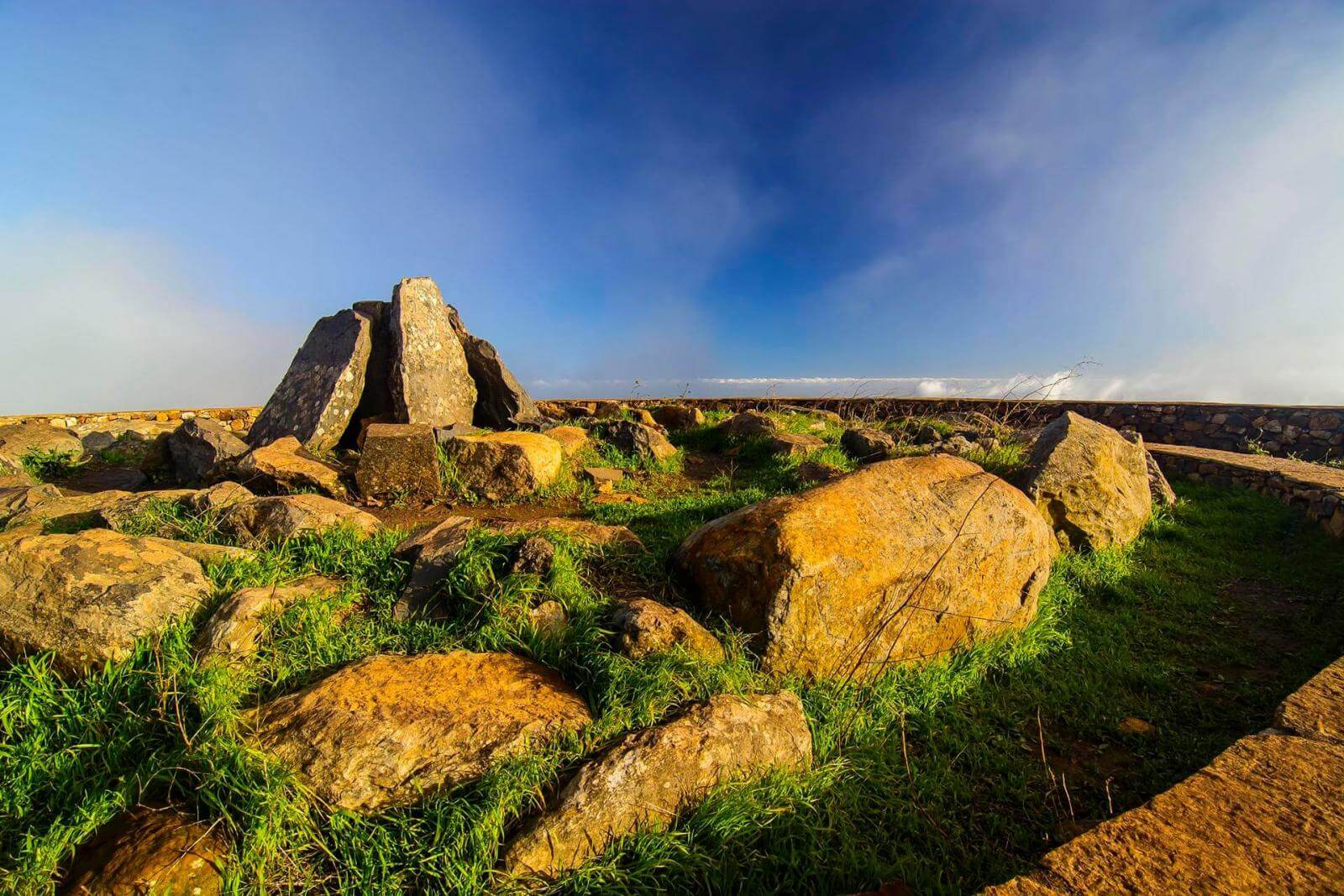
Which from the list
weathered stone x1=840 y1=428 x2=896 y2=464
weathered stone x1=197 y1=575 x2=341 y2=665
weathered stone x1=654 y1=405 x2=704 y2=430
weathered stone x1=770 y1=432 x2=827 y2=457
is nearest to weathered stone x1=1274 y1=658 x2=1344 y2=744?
weathered stone x1=197 y1=575 x2=341 y2=665

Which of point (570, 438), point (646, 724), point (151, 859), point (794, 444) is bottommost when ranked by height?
point (151, 859)

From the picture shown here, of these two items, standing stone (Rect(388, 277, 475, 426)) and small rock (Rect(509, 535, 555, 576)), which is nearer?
small rock (Rect(509, 535, 555, 576))

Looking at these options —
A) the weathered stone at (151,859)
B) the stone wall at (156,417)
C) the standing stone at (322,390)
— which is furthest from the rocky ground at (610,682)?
the stone wall at (156,417)

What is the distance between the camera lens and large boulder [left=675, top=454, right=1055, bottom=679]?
312 centimetres

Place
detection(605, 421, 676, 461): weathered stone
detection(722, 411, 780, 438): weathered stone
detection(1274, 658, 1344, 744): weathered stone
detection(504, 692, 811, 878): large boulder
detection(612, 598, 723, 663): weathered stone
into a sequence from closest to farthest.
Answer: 1. detection(504, 692, 811, 878): large boulder
2. detection(1274, 658, 1344, 744): weathered stone
3. detection(612, 598, 723, 663): weathered stone
4. detection(605, 421, 676, 461): weathered stone
5. detection(722, 411, 780, 438): weathered stone

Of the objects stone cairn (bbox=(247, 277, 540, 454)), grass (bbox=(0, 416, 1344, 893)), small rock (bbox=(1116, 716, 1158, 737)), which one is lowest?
small rock (bbox=(1116, 716, 1158, 737))

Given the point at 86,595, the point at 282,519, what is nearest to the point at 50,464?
the point at 282,519

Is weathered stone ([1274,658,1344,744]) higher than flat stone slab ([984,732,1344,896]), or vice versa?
weathered stone ([1274,658,1344,744])

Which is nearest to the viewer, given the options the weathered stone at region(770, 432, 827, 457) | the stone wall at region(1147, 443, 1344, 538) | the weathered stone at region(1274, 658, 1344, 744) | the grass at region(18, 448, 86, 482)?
the weathered stone at region(1274, 658, 1344, 744)

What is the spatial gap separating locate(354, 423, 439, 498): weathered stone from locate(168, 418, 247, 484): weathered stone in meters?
1.62

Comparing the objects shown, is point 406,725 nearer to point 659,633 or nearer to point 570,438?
point 659,633

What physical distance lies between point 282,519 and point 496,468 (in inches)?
79.8

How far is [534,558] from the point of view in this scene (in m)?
3.38

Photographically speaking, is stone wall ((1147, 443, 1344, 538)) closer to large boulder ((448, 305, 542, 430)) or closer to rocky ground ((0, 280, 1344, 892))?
rocky ground ((0, 280, 1344, 892))
